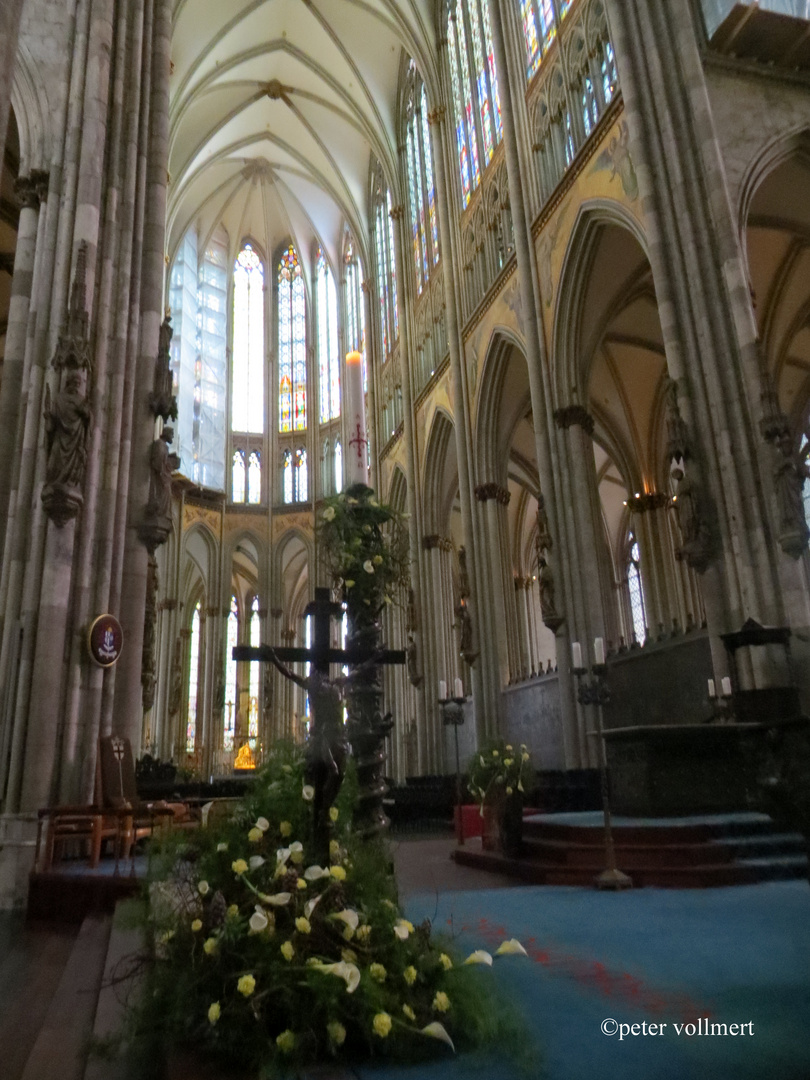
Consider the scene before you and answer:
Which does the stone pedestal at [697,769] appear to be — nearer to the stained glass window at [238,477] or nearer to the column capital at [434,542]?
the column capital at [434,542]

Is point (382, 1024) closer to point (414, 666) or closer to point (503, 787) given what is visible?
point (503, 787)

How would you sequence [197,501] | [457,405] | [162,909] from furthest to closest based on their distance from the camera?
[197,501], [457,405], [162,909]

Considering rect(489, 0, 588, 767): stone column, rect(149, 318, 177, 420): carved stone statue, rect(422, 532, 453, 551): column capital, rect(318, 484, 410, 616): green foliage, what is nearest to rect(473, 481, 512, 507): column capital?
rect(489, 0, 588, 767): stone column

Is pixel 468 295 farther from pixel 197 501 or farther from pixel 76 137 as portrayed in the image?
pixel 197 501

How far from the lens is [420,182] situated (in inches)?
863

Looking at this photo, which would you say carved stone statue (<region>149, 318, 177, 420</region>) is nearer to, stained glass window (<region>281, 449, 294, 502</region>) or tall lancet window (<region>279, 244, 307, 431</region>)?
stained glass window (<region>281, 449, 294, 502</region>)

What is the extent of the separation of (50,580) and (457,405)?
11574mm

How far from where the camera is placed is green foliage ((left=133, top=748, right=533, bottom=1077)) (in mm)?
2203

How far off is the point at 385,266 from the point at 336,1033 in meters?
25.3

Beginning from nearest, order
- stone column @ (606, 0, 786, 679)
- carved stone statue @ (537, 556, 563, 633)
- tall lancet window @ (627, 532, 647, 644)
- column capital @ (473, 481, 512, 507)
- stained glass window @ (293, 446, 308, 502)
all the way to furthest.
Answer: stone column @ (606, 0, 786, 679) → carved stone statue @ (537, 556, 563, 633) → column capital @ (473, 481, 512, 507) → tall lancet window @ (627, 532, 647, 644) → stained glass window @ (293, 446, 308, 502)

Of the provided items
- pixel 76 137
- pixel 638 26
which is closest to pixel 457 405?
pixel 638 26

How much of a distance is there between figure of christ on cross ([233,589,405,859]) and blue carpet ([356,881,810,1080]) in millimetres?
849

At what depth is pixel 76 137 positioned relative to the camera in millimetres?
9781

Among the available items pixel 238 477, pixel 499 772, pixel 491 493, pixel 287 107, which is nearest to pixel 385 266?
pixel 287 107
